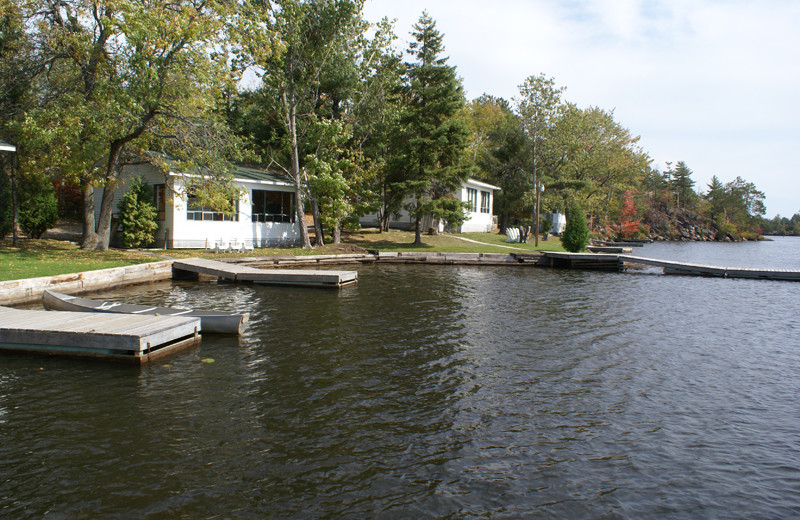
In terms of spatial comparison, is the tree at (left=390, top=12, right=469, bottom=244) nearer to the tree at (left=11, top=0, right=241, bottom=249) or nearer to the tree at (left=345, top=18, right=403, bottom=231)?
the tree at (left=345, top=18, right=403, bottom=231)

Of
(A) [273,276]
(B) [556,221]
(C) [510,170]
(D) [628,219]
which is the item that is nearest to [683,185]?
(D) [628,219]

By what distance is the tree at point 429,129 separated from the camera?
32.1 meters

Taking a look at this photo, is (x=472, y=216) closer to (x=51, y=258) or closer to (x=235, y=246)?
(x=235, y=246)

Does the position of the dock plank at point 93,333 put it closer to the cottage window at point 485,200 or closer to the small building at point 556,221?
the cottage window at point 485,200

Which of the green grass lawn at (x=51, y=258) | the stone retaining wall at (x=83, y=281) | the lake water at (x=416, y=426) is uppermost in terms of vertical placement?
the green grass lawn at (x=51, y=258)

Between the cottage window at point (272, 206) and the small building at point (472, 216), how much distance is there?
30.6 ft

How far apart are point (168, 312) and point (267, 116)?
23766mm

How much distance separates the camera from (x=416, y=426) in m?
6.75

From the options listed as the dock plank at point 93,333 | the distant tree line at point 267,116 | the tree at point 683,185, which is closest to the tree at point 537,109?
the distant tree line at point 267,116

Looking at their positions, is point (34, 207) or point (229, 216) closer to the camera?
point (34, 207)

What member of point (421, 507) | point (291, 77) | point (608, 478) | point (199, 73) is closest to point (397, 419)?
point (421, 507)

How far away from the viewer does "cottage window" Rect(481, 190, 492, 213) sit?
4531 cm

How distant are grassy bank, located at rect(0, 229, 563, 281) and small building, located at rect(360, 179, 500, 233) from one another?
1.65 metres

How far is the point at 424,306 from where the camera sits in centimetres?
1523
